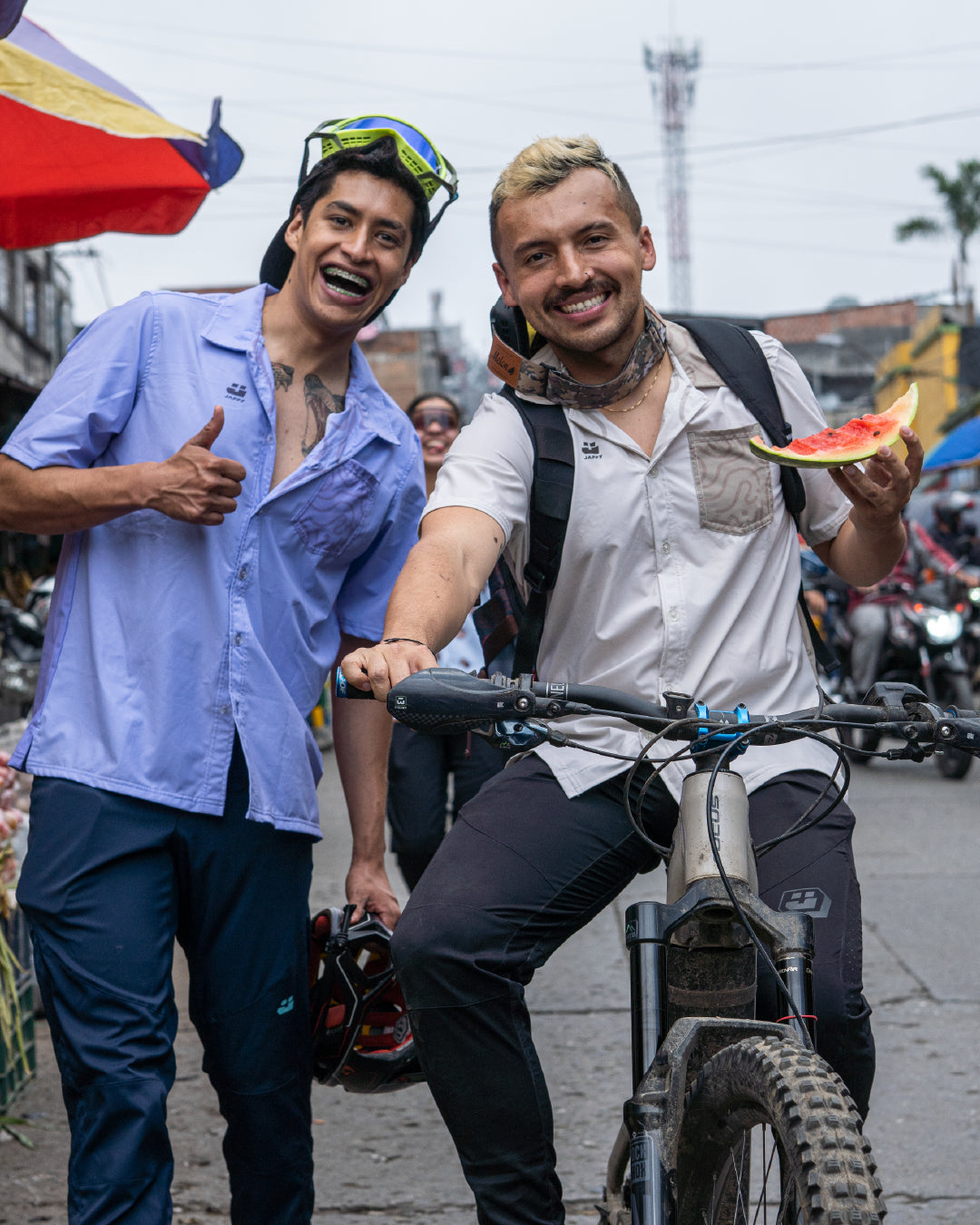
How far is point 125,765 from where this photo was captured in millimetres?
2793

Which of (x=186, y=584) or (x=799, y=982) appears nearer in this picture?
(x=799, y=982)

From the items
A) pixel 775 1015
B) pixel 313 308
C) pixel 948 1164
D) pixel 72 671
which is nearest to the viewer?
pixel 775 1015

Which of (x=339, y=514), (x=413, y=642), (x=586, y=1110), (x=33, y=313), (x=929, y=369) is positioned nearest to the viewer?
(x=413, y=642)

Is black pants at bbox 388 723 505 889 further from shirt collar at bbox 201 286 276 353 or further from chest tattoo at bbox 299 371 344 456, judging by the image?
shirt collar at bbox 201 286 276 353

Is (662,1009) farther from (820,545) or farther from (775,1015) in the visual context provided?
(820,545)

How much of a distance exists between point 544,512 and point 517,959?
82 cm

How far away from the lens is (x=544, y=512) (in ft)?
9.21

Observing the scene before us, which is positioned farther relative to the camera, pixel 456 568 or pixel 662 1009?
pixel 456 568

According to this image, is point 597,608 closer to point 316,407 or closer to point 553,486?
point 553,486

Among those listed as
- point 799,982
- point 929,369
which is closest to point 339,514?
point 799,982

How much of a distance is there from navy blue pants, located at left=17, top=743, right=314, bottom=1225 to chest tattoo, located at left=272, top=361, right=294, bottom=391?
78 cm

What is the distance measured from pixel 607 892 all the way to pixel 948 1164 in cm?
195

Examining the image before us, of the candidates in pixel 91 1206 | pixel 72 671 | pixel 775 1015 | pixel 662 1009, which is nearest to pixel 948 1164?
pixel 775 1015

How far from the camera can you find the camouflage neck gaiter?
292 cm
